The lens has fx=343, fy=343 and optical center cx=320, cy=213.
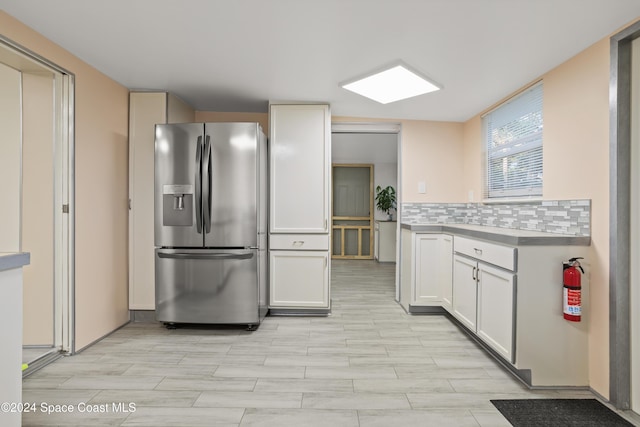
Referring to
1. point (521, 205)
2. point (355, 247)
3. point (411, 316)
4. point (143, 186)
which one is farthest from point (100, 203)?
point (355, 247)

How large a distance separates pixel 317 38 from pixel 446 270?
8.08 ft

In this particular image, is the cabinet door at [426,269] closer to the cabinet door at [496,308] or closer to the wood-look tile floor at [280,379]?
the wood-look tile floor at [280,379]

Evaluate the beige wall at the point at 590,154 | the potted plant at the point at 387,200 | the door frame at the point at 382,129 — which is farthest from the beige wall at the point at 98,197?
the potted plant at the point at 387,200

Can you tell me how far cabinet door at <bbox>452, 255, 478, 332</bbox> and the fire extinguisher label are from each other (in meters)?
0.71

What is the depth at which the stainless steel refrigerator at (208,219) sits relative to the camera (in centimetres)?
302

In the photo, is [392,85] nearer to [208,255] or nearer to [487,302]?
[487,302]

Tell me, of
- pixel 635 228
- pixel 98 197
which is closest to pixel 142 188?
pixel 98 197

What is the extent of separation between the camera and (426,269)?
359 centimetres

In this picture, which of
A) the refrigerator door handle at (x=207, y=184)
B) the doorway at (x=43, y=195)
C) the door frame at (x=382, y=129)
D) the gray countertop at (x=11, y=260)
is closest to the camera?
the gray countertop at (x=11, y=260)

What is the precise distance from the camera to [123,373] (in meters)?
2.30

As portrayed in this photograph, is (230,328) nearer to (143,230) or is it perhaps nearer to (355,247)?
(143,230)

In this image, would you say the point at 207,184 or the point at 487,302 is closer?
the point at 487,302

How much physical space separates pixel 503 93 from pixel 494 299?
74.5 inches

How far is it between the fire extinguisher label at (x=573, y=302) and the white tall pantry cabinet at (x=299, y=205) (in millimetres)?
2048
